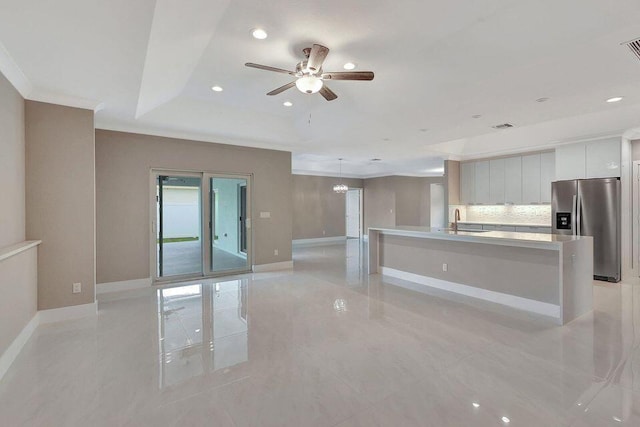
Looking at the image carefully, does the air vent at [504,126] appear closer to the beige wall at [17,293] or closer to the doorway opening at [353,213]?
the beige wall at [17,293]

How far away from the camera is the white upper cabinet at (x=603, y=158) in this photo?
17.9 feet

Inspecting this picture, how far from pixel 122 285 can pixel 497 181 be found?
8100mm

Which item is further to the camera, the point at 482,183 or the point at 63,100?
the point at 482,183

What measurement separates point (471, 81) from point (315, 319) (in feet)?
10.7

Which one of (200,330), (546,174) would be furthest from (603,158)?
(200,330)

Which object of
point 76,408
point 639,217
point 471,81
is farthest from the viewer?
point 639,217

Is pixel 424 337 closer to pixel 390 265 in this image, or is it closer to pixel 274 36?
pixel 390 265

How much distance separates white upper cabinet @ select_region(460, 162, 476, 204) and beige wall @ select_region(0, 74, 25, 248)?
8.46 meters

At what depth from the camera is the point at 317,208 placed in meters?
11.2

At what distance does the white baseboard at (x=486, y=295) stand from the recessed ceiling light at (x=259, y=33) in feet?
13.7

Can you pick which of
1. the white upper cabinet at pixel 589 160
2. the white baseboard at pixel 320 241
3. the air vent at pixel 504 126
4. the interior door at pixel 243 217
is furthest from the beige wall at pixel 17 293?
the white upper cabinet at pixel 589 160

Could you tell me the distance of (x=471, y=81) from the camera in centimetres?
340

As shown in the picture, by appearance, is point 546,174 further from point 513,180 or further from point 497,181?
point 497,181

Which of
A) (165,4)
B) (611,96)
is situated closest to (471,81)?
(611,96)
